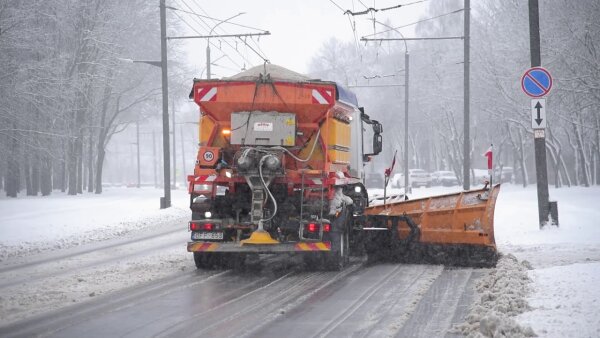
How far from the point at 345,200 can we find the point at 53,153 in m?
26.1

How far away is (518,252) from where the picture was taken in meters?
11.9

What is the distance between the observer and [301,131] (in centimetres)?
1032

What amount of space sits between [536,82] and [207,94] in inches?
272

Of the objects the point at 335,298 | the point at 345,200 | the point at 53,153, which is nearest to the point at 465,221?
the point at 345,200

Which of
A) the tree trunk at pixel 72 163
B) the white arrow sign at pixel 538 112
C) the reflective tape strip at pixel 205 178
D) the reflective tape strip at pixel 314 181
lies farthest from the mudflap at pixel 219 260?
the tree trunk at pixel 72 163

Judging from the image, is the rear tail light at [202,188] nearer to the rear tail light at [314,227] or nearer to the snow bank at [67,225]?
the rear tail light at [314,227]

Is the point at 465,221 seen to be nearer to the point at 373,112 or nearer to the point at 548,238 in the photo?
the point at 548,238

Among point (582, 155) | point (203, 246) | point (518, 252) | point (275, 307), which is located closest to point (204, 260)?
point (203, 246)

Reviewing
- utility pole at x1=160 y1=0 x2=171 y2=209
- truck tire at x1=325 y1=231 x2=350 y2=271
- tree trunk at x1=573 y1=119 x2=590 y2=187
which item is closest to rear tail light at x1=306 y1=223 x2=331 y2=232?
truck tire at x1=325 y1=231 x2=350 y2=271

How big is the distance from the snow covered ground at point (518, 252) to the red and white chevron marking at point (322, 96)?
135 inches

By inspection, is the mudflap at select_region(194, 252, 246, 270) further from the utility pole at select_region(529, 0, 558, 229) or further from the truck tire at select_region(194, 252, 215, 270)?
the utility pole at select_region(529, 0, 558, 229)

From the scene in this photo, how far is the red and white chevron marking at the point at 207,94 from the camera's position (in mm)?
10211

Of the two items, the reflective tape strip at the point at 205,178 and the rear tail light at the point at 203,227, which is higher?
the reflective tape strip at the point at 205,178

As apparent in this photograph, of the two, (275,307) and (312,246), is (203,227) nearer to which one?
(312,246)
